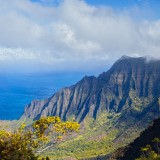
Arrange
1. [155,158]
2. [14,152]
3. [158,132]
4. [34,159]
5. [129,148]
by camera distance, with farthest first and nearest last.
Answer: [129,148], [158,132], [155,158], [34,159], [14,152]

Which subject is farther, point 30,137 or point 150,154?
point 150,154

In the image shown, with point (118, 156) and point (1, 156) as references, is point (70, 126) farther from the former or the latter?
point (118, 156)

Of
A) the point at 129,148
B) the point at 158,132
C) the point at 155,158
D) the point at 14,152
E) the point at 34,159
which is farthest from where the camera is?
the point at 129,148

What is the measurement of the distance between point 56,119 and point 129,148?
130908 millimetres

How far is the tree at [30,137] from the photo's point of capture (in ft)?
154

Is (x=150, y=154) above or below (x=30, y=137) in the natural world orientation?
below

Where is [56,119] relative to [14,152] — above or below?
above

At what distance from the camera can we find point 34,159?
5544 centimetres

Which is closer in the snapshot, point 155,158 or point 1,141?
point 1,141

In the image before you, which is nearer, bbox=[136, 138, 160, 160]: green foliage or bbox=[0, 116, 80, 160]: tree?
bbox=[0, 116, 80, 160]: tree

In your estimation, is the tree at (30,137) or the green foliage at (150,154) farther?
the green foliage at (150,154)

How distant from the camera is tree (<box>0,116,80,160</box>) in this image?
154 feet

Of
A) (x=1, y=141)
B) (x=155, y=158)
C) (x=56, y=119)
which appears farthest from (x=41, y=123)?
(x=155, y=158)

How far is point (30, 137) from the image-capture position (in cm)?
4834
